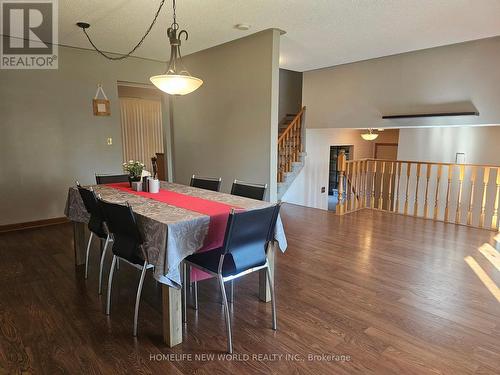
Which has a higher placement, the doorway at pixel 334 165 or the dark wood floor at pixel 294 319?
the doorway at pixel 334 165

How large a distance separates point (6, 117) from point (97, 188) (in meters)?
2.30

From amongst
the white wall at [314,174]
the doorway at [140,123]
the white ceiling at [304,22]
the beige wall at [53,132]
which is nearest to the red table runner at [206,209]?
the white ceiling at [304,22]

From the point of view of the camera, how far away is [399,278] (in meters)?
3.13

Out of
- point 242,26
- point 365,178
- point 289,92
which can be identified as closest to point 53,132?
point 242,26

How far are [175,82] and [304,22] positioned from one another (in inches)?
78.1

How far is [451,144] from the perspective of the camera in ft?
22.4

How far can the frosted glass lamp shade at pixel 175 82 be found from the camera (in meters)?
2.57

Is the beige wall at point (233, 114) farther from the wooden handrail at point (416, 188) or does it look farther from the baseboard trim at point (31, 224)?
the baseboard trim at point (31, 224)

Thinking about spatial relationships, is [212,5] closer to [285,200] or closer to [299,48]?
[299,48]

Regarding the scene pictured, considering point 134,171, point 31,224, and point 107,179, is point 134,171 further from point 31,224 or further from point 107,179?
point 31,224

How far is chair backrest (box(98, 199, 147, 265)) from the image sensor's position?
215 centimetres

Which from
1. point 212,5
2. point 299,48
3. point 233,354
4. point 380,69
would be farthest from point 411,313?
point 380,69

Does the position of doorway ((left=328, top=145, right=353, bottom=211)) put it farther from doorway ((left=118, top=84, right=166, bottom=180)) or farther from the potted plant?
the potted plant

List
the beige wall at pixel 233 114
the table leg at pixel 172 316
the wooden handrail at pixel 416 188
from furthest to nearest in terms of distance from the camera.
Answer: the wooden handrail at pixel 416 188 < the beige wall at pixel 233 114 < the table leg at pixel 172 316
